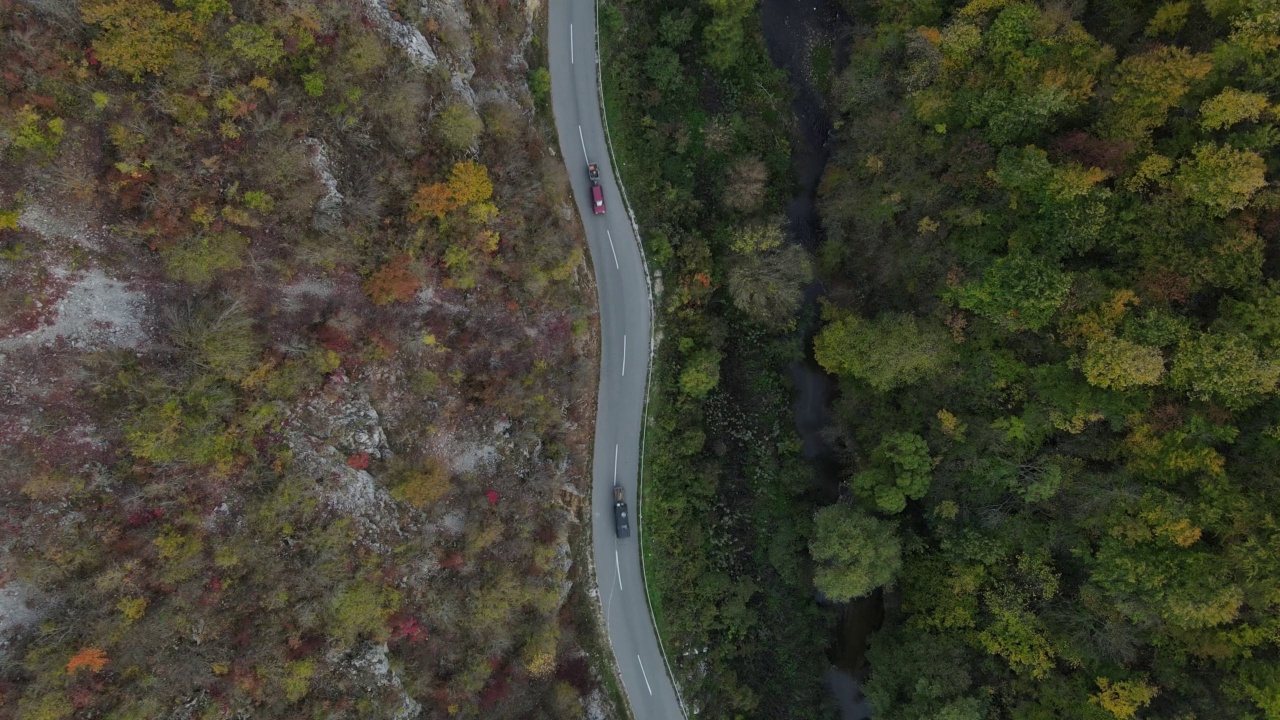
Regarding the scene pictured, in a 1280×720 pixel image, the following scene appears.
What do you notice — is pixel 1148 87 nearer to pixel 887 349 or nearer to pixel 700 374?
pixel 887 349

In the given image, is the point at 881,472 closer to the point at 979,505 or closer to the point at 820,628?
the point at 979,505

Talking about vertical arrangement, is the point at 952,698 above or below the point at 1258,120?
below

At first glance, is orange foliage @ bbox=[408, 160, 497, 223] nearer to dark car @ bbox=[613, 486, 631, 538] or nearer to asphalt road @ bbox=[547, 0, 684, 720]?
asphalt road @ bbox=[547, 0, 684, 720]

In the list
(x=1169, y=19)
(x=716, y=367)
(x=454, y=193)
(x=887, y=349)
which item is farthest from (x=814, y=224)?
(x=454, y=193)

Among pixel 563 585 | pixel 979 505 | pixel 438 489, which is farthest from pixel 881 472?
pixel 438 489

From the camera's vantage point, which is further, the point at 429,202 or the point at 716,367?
the point at 716,367

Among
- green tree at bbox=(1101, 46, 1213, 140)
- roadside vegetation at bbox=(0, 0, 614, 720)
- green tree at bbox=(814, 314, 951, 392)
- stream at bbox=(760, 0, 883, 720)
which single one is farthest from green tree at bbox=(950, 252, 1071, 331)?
roadside vegetation at bbox=(0, 0, 614, 720)
